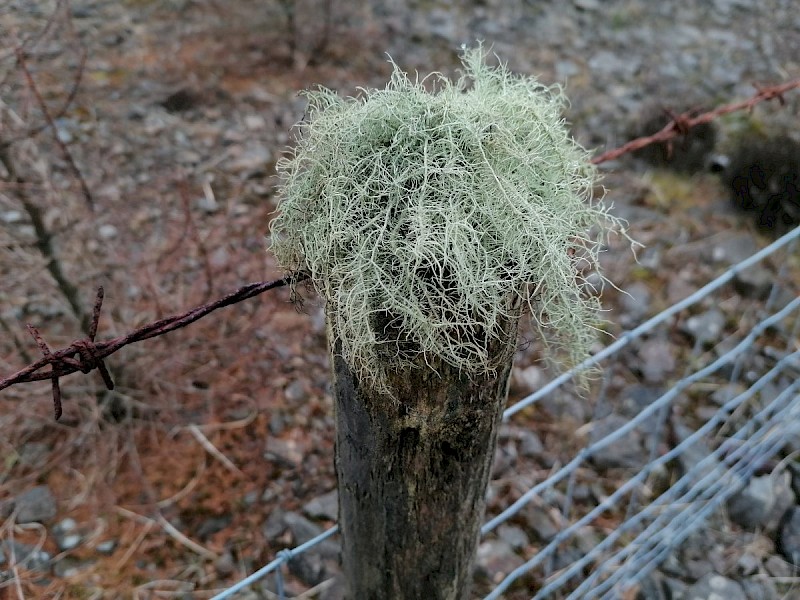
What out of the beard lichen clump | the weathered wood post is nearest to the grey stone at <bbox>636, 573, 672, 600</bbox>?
the weathered wood post

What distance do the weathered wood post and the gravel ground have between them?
54cm

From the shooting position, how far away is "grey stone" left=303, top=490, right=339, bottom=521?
2379 millimetres

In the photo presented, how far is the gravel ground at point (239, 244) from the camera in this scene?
2.32 m

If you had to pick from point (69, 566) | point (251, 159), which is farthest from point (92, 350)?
point (251, 159)

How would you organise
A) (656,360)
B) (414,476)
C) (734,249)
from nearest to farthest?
(414,476), (656,360), (734,249)

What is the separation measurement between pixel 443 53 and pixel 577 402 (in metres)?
3.05

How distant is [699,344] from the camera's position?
3055mm

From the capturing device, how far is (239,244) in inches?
133

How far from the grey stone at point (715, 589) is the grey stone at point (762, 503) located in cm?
28

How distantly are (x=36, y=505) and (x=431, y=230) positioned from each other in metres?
2.26

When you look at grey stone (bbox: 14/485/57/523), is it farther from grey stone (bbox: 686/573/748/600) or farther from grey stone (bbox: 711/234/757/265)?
grey stone (bbox: 711/234/757/265)

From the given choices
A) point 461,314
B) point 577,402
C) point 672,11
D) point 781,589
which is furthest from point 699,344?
point 672,11

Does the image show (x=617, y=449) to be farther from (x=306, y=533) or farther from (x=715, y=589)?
(x=306, y=533)

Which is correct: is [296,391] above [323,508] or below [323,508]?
above
